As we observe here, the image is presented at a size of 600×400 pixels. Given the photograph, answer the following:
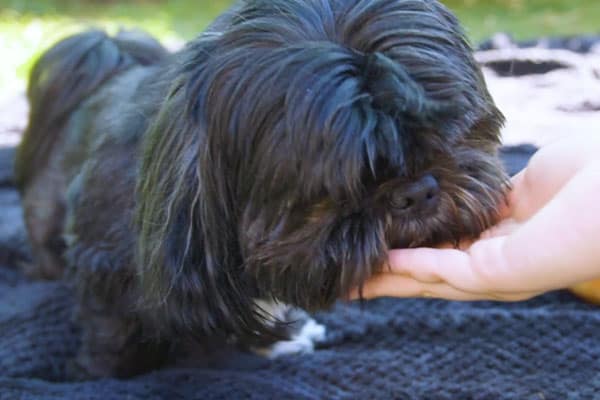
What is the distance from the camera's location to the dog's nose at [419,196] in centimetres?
161

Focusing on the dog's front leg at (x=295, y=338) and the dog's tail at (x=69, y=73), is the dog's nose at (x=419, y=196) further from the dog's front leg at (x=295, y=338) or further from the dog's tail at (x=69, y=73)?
the dog's tail at (x=69, y=73)

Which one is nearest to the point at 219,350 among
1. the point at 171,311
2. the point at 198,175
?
the point at 171,311

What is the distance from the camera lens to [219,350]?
2586mm

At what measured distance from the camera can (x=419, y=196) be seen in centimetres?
162

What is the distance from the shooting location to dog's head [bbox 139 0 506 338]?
1.59 meters

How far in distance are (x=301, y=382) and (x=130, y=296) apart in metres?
0.57

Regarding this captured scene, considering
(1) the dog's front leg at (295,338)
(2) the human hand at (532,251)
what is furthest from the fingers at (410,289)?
(1) the dog's front leg at (295,338)

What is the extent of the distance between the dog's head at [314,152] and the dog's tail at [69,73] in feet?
3.60

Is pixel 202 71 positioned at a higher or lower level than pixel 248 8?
lower

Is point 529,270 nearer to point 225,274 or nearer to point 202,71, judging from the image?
point 225,274

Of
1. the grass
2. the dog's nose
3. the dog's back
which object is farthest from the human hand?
the grass

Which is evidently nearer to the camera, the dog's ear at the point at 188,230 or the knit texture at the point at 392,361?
the dog's ear at the point at 188,230

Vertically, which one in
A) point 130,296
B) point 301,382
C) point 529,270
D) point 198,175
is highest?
point 198,175

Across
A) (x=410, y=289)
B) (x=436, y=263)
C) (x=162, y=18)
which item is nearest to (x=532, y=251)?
(x=436, y=263)
